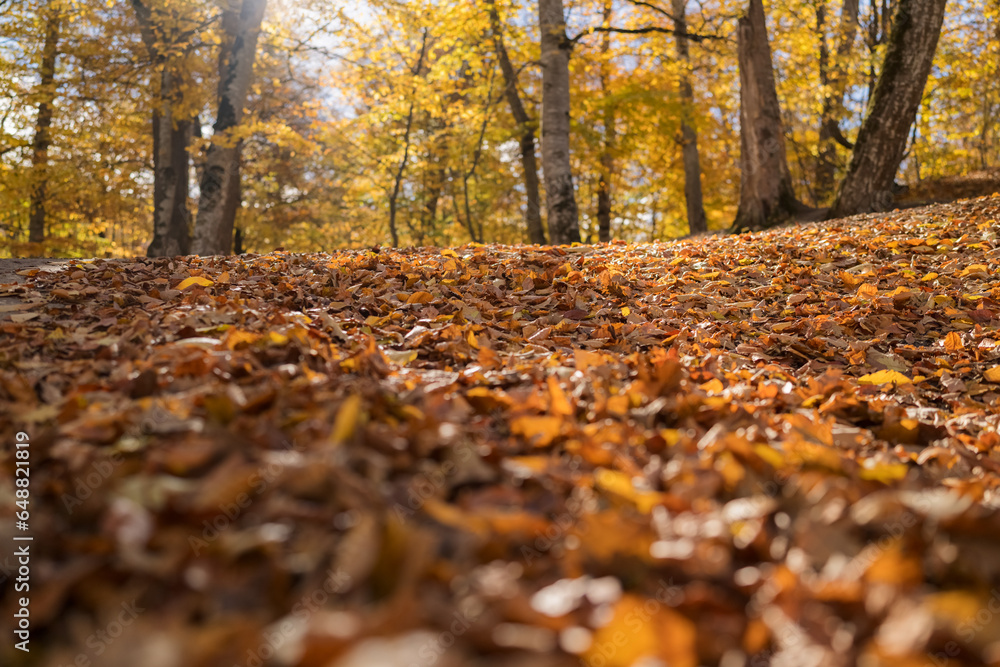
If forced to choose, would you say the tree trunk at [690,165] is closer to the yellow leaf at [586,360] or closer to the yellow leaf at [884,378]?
the yellow leaf at [884,378]

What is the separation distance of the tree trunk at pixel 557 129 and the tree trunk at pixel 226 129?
376 centimetres

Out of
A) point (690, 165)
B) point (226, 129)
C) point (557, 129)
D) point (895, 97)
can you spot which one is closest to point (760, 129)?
point (895, 97)

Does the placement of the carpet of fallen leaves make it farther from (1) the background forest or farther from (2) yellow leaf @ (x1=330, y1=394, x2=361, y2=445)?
(1) the background forest

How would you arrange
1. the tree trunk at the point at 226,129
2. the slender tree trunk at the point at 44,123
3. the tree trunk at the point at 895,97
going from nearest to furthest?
the tree trunk at the point at 895,97, the tree trunk at the point at 226,129, the slender tree trunk at the point at 44,123

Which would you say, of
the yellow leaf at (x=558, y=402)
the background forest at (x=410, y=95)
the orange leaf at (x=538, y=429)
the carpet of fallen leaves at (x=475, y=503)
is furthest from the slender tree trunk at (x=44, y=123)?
the orange leaf at (x=538, y=429)

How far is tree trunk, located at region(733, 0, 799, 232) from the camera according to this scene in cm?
761

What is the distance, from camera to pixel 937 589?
40.3 inches

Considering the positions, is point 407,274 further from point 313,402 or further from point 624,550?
point 624,550

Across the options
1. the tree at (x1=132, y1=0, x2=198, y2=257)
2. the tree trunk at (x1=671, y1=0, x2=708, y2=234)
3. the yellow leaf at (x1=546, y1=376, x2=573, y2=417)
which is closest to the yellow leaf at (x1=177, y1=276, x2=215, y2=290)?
the yellow leaf at (x1=546, y1=376, x2=573, y2=417)

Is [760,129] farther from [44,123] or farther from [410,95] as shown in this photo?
[44,123]

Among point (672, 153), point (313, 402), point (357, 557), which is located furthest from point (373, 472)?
point (672, 153)

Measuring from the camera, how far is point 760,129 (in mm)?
7641

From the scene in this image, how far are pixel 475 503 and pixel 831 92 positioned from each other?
1253 cm

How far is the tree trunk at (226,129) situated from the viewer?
748 cm
